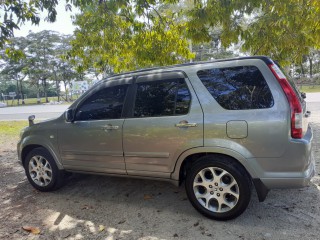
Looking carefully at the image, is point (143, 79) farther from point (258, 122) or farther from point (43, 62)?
point (43, 62)

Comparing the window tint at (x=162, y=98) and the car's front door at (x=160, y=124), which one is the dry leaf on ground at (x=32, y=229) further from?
the window tint at (x=162, y=98)

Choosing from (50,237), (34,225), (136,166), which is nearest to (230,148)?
(136,166)

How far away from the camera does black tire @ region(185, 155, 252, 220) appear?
3.10 m

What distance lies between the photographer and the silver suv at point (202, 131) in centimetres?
291

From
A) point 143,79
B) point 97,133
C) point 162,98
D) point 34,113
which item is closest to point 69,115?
point 97,133

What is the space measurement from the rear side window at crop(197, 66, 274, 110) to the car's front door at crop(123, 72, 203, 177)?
26 cm

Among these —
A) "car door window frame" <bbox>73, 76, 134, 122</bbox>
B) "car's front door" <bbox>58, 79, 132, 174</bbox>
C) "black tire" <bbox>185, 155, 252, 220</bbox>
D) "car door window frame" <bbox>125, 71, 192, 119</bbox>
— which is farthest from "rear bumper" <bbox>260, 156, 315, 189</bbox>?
"car door window frame" <bbox>73, 76, 134, 122</bbox>

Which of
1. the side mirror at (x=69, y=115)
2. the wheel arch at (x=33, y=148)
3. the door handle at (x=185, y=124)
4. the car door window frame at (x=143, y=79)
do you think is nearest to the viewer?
the door handle at (x=185, y=124)

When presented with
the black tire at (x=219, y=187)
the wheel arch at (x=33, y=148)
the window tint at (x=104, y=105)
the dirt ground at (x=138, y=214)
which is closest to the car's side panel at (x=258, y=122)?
the black tire at (x=219, y=187)

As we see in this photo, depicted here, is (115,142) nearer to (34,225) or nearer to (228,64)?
(34,225)

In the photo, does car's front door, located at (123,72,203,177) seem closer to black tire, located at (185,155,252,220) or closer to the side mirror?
black tire, located at (185,155,252,220)

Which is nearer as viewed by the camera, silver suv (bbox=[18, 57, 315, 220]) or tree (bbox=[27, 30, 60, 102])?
silver suv (bbox=[18, 57, 315, 220])

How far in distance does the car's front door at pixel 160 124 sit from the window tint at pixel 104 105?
0.24 m

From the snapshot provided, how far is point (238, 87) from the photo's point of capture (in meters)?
3.13
